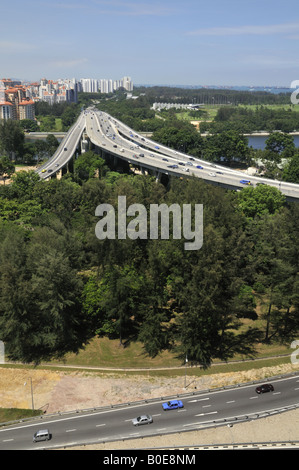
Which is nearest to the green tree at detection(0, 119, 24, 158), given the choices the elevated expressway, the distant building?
the elevated expressway

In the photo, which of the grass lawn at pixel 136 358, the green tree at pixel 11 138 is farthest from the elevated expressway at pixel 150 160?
the grass lawn at pixel 136 358

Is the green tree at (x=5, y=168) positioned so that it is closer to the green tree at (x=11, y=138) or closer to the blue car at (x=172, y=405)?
the green tree at (x=11, y=138)

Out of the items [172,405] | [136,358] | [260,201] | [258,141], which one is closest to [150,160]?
[260,201]

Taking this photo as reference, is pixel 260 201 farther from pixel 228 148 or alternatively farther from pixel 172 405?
pixel 228 148

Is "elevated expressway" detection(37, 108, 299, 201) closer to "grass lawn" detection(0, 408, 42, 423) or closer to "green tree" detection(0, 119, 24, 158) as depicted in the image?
"green tree" detection(0, 119, 24, 158)

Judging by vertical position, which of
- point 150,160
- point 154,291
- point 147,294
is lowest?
point 147,294
